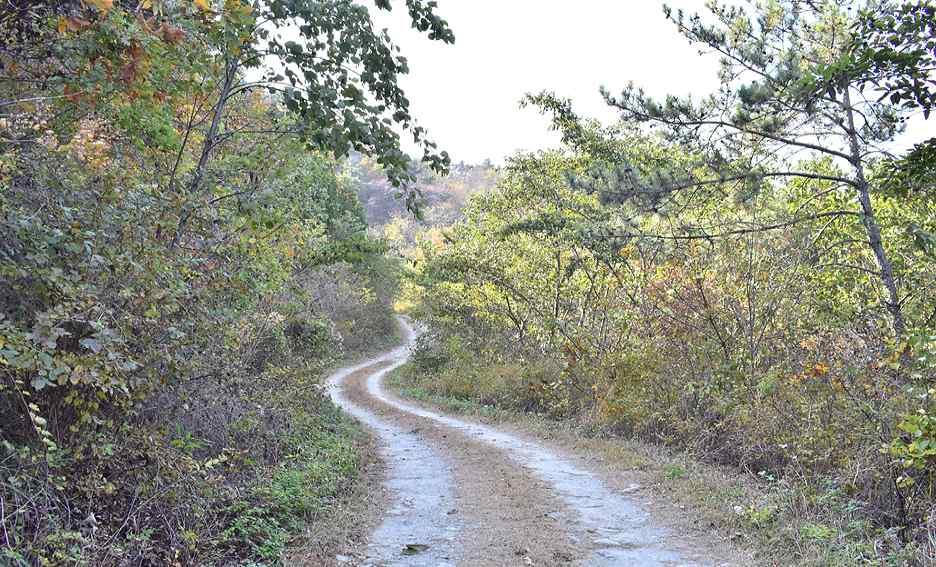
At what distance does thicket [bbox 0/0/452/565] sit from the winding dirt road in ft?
4.82

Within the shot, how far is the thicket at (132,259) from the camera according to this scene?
13.6 ft

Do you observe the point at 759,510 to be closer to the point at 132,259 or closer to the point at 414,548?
the point at 414,548

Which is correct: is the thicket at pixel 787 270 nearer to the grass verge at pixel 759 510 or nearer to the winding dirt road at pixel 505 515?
the grass verge at pixel 759 510

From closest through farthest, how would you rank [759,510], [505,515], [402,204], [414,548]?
[414,548] → [759,510] → [505,515] → [402,204]

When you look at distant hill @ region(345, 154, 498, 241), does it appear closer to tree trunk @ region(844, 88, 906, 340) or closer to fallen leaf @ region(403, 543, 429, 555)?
tree trunk @ region(844, 88, 906, 340)

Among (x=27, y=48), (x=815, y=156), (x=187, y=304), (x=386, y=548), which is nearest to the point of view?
(x=27, y=48)

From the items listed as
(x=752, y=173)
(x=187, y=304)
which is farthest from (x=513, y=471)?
(x=187, y=304)

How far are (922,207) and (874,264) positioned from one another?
87.8 inches

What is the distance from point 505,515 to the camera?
8367mm

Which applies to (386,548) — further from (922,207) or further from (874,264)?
(874,264)

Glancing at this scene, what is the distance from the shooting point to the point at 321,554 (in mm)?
6617

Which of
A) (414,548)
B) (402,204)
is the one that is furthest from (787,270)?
(402,204)

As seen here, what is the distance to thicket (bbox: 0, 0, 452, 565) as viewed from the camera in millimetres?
4160

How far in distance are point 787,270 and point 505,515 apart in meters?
5.97
